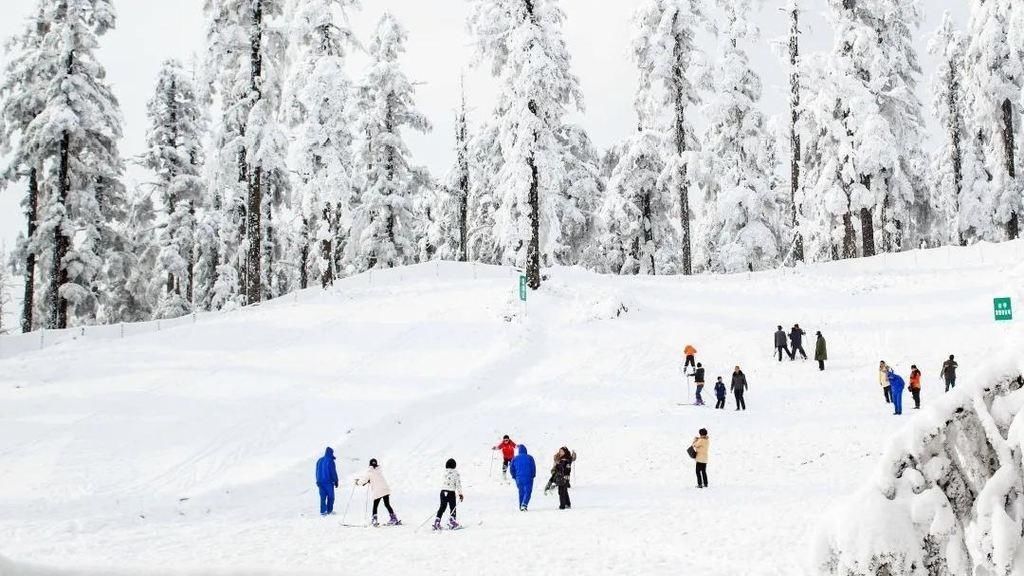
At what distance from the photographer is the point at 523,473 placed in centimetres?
1493

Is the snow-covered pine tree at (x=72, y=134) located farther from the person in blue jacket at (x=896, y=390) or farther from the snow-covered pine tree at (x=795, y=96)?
the snow-covered pine tree at (x=795, y=96)

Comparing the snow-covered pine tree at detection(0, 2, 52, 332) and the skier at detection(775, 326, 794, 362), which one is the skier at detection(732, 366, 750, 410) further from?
the snow-covered pine tree at detection(0, 2, 52, 332)

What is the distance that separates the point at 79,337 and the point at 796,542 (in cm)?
2540

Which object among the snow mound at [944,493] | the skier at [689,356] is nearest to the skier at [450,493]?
the snow mound at [944,493]

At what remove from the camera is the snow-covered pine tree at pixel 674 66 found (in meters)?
37.6

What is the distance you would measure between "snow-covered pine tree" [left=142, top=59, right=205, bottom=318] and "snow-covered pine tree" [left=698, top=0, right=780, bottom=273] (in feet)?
90.7

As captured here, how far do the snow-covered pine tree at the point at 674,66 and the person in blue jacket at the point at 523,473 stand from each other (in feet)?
78.4

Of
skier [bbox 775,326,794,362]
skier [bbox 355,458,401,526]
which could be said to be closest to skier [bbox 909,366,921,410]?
skier [bbox 775,326,794,362]

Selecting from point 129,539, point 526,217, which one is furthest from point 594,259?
point 129,539

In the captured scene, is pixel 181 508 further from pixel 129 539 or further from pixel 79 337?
pixel 79 337

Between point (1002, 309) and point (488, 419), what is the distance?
664 inches

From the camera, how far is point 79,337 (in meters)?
27.5

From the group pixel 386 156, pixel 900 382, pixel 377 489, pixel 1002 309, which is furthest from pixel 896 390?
pixel 386 156

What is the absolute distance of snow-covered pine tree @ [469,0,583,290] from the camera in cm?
3244
